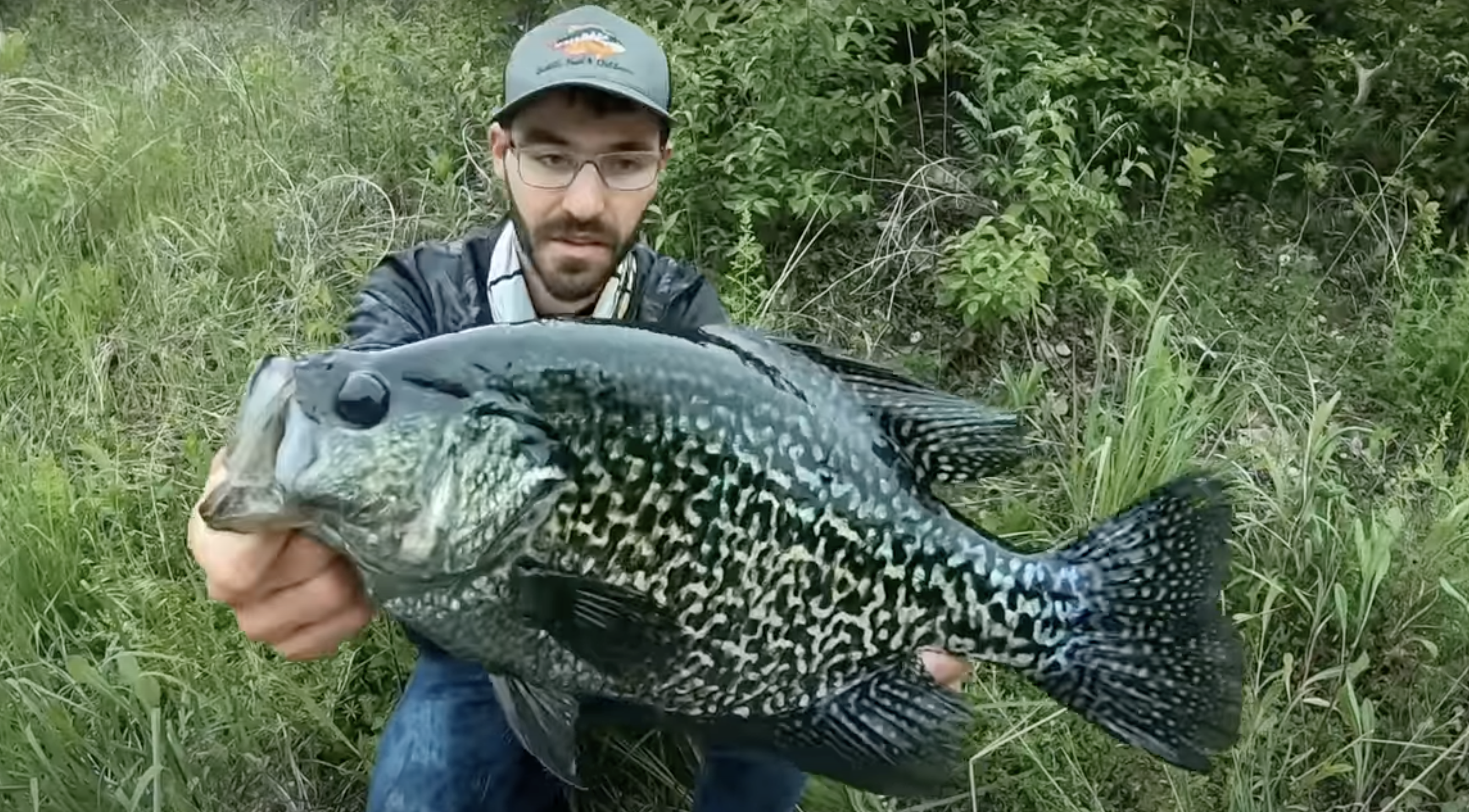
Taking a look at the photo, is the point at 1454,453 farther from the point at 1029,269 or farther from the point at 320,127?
the point at 320,127

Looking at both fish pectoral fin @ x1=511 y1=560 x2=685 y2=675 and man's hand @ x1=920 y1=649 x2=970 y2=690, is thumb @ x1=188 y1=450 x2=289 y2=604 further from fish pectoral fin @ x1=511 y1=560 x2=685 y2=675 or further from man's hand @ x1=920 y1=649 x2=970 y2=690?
man's hand @ x1=920 y1=649 x2=970 y2=690

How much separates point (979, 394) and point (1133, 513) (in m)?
1.92

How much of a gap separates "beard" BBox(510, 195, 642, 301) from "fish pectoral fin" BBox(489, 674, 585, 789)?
0.84 metres

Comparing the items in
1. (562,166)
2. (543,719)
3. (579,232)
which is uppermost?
(562,166)

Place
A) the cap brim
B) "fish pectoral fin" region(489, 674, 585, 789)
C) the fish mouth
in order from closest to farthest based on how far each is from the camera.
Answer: the fish mouth → "fish pectoral fin" region(489, 674, 585, 789) → the cap brim

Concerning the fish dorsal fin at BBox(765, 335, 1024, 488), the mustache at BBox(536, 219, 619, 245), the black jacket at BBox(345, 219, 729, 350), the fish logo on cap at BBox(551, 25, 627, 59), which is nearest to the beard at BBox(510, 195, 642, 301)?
the mustache at BBox(536, 219, 619, 245)

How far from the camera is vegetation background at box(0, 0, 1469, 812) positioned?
8.09 feet

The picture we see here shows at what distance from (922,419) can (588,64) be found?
2.78 feet

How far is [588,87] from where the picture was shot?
1977mm

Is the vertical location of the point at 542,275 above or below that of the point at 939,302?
above

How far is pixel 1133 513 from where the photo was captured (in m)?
1.61

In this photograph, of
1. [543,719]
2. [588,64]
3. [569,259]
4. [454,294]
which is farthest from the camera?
[454,294]

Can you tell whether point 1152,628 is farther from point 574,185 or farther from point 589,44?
point 589,44

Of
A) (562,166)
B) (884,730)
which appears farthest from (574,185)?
(884,730)
